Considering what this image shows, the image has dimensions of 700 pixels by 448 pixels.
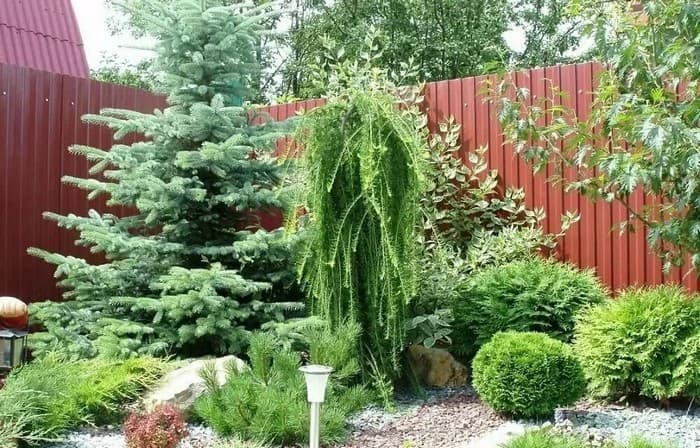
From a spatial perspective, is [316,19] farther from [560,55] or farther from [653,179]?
[653,179]

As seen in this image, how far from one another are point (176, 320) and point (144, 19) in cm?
203

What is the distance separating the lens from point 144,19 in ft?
16.8

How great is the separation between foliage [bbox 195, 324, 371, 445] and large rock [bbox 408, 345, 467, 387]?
65cm

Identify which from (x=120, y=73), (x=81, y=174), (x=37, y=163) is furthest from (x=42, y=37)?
(x=120, y=73)

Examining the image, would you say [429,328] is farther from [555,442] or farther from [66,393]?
[66,393]

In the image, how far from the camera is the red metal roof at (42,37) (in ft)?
25.8

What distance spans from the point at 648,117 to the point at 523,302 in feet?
4.84

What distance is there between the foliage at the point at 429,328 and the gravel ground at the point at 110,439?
1560 mm

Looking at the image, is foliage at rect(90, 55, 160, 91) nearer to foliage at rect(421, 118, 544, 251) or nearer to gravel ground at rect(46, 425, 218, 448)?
foliage at rect(421, 118, 544, 251)

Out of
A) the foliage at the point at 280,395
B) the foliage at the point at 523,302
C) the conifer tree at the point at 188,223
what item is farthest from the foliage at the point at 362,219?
the foliage at the point at 523,302

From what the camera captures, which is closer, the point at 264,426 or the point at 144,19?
the point at 264,426

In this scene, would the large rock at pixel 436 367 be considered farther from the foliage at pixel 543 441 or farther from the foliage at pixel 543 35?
the foliage at pixel 543 35

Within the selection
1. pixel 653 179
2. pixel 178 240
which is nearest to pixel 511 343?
pixel 653 179

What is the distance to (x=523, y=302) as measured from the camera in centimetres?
481
